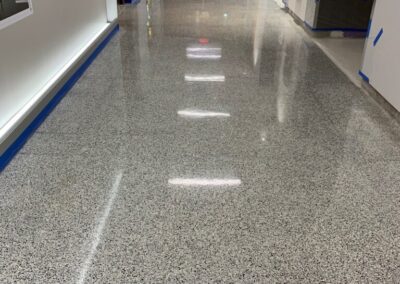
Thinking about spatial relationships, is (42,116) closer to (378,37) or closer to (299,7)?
(378,37)

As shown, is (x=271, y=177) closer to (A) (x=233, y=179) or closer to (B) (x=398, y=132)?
(A) (x=233, y=179)

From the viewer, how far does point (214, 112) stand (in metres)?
3.66

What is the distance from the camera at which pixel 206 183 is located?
267 centimetres

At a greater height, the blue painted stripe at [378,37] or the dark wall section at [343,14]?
the blue painted stripe at [378,37]

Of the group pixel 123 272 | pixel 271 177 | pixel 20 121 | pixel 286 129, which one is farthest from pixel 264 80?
pixel 123 272

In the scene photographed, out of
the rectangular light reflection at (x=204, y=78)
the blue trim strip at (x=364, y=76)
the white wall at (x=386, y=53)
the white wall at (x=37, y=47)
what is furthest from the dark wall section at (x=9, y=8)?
the blue trim strip at (x=364, y=76)

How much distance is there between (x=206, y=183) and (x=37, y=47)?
195cm

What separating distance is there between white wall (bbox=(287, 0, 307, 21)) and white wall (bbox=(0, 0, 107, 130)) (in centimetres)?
330

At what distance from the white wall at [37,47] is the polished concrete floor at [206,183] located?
297 millimetres

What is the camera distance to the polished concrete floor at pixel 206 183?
6.72 ft

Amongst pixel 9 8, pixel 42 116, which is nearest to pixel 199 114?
pixel 42 116

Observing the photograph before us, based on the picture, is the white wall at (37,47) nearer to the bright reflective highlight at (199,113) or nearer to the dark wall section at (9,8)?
the dark wall section at (9,8)

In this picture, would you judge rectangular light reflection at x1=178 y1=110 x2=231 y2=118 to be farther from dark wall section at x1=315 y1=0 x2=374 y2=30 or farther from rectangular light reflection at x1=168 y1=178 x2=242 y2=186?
dark wall section at x1=315 y1=0 x2=374 y2=30

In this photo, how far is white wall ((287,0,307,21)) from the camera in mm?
6531
